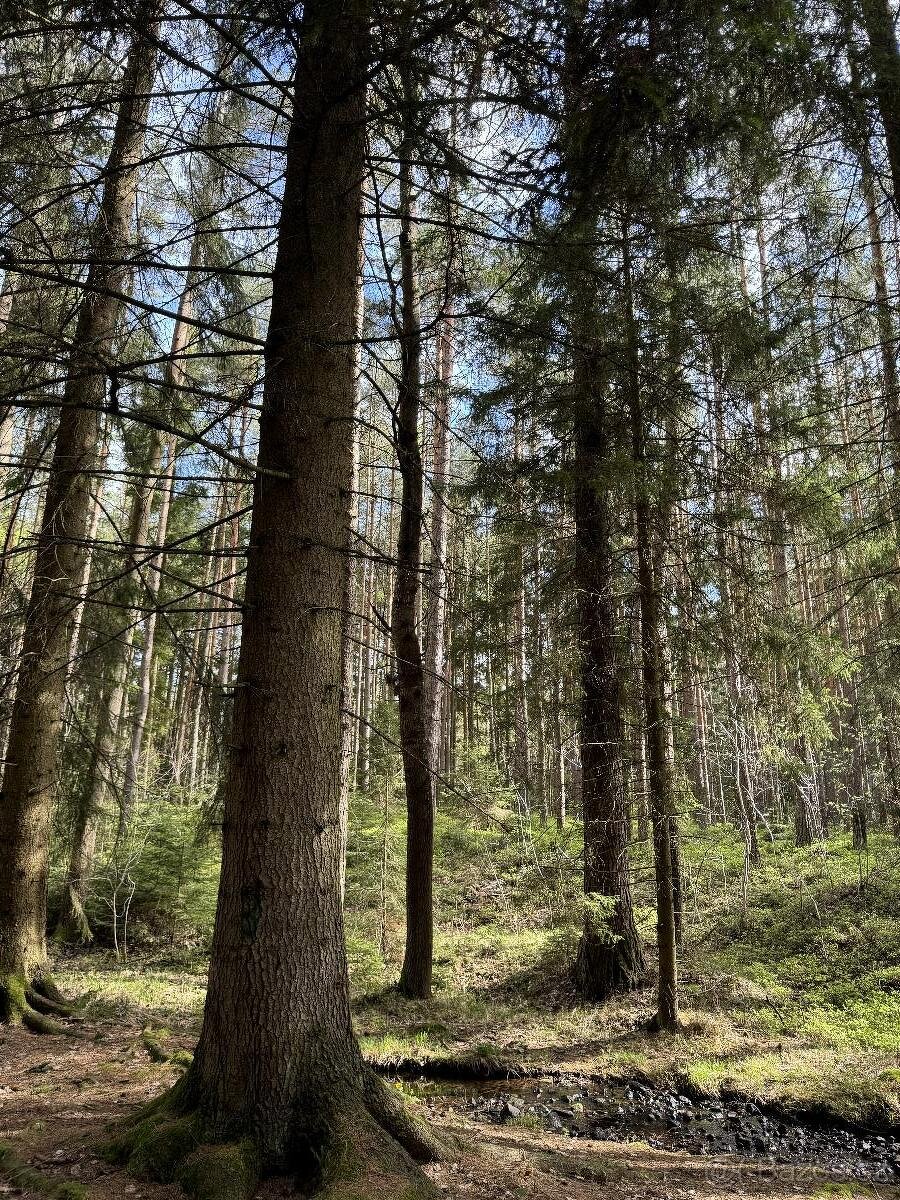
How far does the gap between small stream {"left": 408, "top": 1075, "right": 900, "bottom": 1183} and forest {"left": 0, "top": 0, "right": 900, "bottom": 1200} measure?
0.14 ft

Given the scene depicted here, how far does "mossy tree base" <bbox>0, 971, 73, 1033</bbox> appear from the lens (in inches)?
237

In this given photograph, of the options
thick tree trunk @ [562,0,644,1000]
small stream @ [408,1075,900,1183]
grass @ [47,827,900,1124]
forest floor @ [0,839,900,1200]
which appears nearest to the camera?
forest floor @ [0,839,900,1200]

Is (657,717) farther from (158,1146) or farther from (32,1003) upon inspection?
(32,1003)

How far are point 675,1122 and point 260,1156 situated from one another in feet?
14.6

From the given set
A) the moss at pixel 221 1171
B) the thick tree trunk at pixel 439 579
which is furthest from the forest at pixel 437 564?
the thick tree trunk at pixel 439 579

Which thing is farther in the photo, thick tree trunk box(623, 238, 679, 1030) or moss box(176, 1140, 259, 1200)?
thick tree trunk box(623, 238, 679, 1030)

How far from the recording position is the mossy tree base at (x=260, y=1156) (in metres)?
3.08

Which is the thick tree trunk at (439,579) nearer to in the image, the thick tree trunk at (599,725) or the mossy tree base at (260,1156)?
the thick tree trunk at (599,725)

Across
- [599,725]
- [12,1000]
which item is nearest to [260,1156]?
[12,1000]

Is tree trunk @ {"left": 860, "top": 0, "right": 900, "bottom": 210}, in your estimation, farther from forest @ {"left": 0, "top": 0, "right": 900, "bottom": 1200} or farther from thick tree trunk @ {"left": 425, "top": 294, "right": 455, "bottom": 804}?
thick tree trunk @ {"left": 425, "top": 294, "right": 455, "bottom": 804}

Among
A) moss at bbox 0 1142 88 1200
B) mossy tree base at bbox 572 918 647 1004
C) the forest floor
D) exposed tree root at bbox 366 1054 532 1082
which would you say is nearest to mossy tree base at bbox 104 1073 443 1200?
the forest floor

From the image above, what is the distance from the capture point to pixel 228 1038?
3383 mm

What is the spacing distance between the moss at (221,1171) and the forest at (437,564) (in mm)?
16

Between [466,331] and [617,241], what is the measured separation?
2.99m
